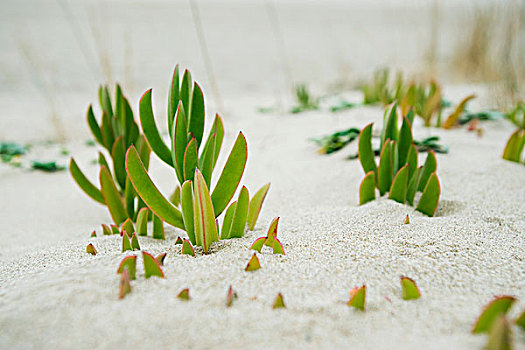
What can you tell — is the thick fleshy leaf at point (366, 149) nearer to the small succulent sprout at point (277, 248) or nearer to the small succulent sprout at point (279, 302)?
the small succulent sprout at point (277, 248)

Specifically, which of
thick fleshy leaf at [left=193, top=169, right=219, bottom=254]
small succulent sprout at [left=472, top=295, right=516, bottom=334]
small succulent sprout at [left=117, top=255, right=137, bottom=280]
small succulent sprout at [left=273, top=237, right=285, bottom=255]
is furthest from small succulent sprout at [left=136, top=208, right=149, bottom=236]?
small succulent sprout at [left=472, top=295, right=516, bottom=334]

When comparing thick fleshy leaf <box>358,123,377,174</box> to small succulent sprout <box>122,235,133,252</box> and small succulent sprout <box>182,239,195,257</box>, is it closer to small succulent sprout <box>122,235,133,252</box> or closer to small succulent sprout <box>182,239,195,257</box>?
small succulent sprout <box>182,239,195,257</box>

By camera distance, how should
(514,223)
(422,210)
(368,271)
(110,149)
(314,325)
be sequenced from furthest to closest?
(110,149) < (422,210) < (514,223) < (368,271) < (314,325)

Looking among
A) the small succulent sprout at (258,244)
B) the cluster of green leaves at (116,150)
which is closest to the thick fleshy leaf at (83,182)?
the cluster of green leaves at (116,150)

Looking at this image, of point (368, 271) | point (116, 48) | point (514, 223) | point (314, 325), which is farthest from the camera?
point (116, 48)

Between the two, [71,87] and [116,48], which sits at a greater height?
[116,48]

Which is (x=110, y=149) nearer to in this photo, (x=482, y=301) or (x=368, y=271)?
(x=368, y=271)

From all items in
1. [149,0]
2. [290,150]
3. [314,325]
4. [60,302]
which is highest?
[149,0]

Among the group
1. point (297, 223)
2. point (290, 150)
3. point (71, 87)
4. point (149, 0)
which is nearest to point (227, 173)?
point (297, 223)

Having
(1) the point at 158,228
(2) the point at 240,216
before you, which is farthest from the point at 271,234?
(1) the point at 158,228
